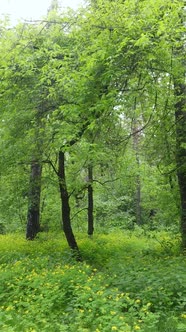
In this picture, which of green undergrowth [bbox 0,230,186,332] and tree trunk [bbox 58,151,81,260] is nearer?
green undergrowth [bbox 0,230,186,332]

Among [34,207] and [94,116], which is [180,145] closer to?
[94,116]

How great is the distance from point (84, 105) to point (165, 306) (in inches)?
140

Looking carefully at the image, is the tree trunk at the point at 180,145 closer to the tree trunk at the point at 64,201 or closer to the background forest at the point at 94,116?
the background forest at the point at 94,116

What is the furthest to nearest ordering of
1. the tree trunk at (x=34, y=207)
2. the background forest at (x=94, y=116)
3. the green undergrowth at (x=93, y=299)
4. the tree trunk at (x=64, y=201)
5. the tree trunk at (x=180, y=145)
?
the tree trunk at (x=34, y=207)
the tree trunk at (x=64, y=201)
the tree trunk at (x=180, y=145)
the background forest at (x=94, y=116)
the green undergrowth at (x=93, y=299)

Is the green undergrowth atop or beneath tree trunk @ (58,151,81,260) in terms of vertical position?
beneath

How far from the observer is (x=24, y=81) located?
7.09 m

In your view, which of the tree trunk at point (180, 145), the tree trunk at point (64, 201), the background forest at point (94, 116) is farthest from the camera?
the tree trunk at point (64, 201)

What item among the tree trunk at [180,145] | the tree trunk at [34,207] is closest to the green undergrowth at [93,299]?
the tree trunk at [180,145]

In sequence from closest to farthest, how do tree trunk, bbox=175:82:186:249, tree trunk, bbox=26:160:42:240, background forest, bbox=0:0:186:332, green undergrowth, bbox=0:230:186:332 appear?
1. green undergrowth, bbox=0:230:186:332
2. background forest, bbox=0:0:186:332
3. tree trunk, bbox=175:82:186:249
4. tree trunk, bbox=26:160:42:240

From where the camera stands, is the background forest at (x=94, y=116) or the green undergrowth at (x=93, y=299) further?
the background forest at (x=94, y=116)

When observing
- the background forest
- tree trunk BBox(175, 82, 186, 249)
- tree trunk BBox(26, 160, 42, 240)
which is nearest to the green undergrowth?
the background forest

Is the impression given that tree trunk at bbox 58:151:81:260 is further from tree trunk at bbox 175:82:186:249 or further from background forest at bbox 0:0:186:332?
tree trunk at bbox 175:82:186:249

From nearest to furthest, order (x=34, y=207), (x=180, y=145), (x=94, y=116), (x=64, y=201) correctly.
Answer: (x=94, y=116)
(x=180, y=145)
(x=64, y=201)
(x=34, y=207)

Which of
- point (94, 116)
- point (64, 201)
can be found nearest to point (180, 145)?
point (94, 116)
